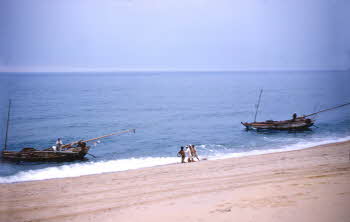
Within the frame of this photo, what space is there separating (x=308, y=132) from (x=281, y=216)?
2401 cm

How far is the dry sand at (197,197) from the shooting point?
599 centimetres

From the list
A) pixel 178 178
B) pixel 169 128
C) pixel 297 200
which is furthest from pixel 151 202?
pixel 169 128

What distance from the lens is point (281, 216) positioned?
5.64 metres

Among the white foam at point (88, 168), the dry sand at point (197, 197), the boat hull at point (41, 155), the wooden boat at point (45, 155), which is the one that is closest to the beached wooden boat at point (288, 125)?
the white foam at point (88, 168)

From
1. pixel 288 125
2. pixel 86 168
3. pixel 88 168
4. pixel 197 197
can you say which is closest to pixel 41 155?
pixel 86 168

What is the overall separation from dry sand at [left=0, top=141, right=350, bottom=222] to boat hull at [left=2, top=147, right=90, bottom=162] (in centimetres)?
605

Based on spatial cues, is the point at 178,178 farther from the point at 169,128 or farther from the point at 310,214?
the point at 169,128

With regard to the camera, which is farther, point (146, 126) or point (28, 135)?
point (146, 126)

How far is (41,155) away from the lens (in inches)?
699

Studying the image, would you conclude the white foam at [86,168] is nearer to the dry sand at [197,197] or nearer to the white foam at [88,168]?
the white foam at [88,168]

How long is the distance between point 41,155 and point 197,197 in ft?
46.0

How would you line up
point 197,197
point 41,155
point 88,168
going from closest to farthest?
point 197,197
point 88,168
point 41,155

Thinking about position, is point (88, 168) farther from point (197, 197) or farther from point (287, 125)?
point (287, 125)

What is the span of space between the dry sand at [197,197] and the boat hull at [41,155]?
605 centimetres
